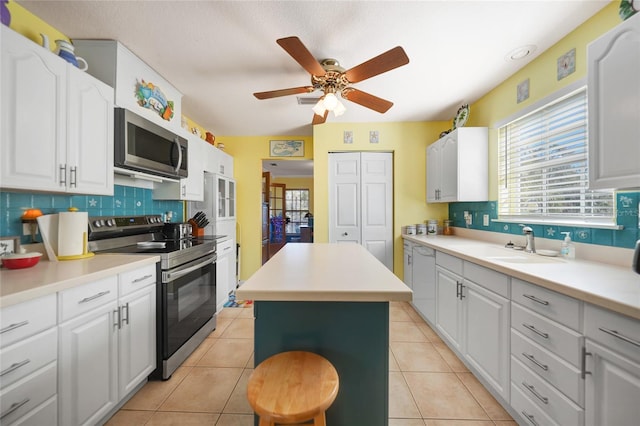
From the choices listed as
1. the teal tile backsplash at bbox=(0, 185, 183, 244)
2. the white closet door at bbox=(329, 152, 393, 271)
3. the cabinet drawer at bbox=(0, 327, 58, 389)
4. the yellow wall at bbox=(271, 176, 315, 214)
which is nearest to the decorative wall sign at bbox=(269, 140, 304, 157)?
the white closet door at bbox=(329, 152, 393, 271)

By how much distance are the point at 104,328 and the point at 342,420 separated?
53.0 inches

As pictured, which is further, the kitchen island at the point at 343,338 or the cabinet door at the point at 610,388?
the kitchen island at the point at 343,338

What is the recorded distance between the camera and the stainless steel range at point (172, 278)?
6.00 ft

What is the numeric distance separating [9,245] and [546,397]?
2939 mm

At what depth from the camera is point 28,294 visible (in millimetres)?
1010

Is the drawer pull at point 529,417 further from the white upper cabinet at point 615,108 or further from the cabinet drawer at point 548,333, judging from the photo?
the white upper cabinet at point 615,108

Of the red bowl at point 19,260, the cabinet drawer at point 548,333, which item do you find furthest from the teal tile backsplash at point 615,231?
the red bowl at point 19,260

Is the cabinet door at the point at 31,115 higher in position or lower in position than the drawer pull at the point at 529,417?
higher

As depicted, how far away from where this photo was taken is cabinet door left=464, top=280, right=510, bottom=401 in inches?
60.7

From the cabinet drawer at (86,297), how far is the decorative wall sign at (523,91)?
3.38 metres

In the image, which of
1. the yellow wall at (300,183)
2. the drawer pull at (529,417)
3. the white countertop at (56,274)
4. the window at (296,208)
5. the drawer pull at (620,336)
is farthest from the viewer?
the window at (296,208)

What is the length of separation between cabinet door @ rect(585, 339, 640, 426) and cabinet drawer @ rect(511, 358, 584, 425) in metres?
0.06

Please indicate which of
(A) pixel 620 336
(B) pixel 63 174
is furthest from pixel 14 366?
(A) pixel 620 336

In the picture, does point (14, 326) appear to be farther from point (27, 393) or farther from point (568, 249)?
point (568, 249)
